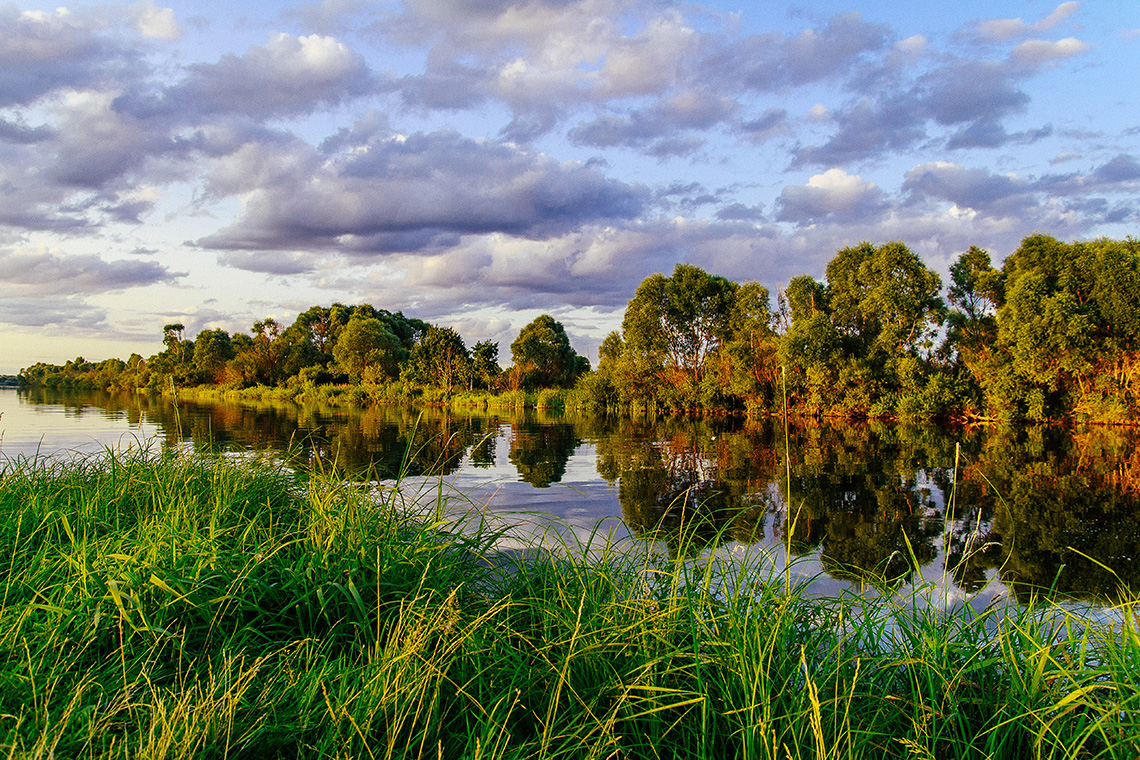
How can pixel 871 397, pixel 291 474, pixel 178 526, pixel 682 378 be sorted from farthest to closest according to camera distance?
pixel 682 378 < pixel 871 397 < pixel 291 474 < pixel 178 526

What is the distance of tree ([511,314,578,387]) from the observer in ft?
187

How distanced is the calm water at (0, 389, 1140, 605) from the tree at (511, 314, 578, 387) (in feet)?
108

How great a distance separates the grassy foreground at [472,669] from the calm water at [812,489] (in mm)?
390

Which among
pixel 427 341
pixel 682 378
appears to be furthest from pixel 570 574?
pixel 427 341

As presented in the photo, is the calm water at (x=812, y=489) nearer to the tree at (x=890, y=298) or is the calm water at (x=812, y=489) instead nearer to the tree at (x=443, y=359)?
the tree at (x=890, y=298)

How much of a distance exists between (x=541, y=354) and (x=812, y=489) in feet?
157

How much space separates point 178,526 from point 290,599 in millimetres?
1263

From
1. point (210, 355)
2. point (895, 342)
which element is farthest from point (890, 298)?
point (210, 355)

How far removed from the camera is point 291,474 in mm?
6484

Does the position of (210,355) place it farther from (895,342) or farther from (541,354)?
(895,342)

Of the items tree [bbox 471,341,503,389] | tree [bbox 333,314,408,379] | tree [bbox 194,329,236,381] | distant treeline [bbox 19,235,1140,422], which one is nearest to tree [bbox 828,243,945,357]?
distant treeline [bbox 19,235,1140,422]

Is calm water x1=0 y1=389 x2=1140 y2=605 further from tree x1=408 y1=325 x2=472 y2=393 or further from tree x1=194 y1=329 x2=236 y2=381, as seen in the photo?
tree x1=194 y1=329 x2=236 y2=381

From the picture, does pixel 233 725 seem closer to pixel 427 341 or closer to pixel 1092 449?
pixel 1092 449

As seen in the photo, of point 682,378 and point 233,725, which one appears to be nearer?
point 233,725
